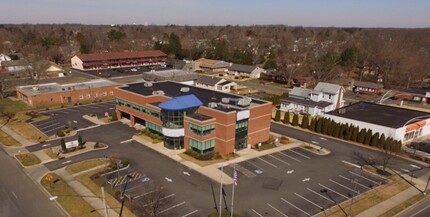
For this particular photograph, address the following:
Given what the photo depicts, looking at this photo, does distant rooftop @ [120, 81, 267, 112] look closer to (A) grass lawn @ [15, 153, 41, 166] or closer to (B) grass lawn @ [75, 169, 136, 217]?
(B) grass lawn @ [75, 169, 136, 217]

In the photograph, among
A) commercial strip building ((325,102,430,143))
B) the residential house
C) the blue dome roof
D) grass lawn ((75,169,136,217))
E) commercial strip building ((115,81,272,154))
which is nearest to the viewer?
grass lawn ((75,169,136,217))

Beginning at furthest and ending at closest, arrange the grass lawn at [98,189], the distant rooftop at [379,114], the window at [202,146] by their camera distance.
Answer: the distant rooftop at [379,114] → the window at [202,146] → the grass lawn at [98,189]

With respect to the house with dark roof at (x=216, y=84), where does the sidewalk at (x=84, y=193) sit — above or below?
below

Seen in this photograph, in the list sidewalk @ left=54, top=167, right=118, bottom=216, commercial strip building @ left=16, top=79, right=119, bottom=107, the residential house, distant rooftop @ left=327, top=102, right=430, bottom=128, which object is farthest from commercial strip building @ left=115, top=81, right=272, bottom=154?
the residential house

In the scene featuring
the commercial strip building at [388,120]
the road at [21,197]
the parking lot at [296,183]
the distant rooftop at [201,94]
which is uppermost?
the distant rooftop at [201,94]

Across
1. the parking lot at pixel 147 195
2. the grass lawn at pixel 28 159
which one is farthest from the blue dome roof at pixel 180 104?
the grass lawn at pixel 28 159

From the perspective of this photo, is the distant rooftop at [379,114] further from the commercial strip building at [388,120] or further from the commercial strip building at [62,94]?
the commercial strip building at [62,94]

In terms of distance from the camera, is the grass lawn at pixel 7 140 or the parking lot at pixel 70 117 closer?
the grass lawn at pixel 7 140
